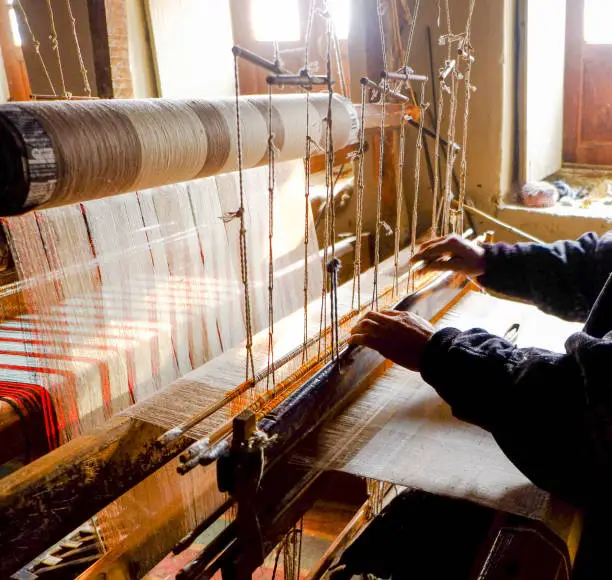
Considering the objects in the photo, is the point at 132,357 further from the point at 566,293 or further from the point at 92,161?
the point at 566,293

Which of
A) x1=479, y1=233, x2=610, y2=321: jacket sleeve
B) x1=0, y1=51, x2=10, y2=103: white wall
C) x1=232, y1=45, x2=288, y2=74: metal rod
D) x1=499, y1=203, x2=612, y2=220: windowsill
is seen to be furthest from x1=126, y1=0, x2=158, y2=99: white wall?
x1=232, y1=45, x2=288, y2=74: metal rod

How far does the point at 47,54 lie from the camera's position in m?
7.08

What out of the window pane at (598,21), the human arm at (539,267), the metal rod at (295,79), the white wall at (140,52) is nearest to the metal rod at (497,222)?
the human arm at (539,267)

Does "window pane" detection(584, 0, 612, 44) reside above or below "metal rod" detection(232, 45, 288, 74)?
above

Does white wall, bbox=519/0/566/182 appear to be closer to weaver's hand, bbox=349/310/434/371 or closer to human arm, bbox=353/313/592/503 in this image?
weaver's hand, bbox=349/310/434/371

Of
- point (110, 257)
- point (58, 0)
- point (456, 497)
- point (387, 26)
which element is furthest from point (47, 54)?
point (456, 497)

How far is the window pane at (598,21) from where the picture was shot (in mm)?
4711

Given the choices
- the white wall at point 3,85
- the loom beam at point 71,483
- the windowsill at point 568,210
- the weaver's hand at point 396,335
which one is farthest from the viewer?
the white wall at point 3,85

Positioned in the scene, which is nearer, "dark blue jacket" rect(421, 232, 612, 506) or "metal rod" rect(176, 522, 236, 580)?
"metal rod" rect(176, 522, 236, 580)

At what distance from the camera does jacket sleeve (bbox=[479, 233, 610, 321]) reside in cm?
A: 231

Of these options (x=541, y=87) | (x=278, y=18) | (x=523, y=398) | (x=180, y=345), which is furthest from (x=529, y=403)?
(x=278, y=18)

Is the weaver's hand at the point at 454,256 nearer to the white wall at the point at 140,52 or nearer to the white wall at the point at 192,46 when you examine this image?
the white wall at the point at 140,52

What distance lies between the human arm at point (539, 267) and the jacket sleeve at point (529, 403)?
93 cm

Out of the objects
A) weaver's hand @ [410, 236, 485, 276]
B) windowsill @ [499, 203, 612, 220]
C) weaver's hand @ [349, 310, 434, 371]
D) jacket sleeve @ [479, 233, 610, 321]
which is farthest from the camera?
windowsill @ [499, 203, 612, 220]
